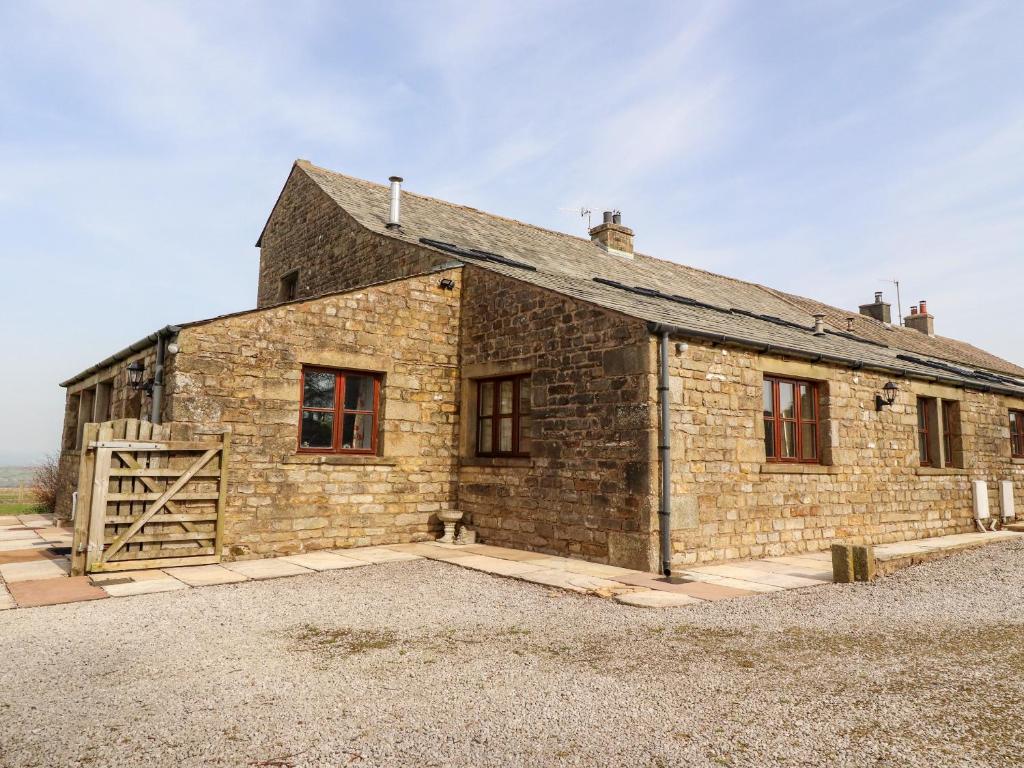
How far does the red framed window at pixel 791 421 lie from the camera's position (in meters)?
9.05

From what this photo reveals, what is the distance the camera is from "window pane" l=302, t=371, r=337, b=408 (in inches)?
342

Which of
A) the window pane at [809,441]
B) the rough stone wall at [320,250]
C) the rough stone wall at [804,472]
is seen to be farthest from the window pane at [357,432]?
the window pane at [809,441]

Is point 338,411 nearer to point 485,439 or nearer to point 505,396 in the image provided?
point 485,439

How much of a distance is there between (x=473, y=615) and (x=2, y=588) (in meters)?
4.42

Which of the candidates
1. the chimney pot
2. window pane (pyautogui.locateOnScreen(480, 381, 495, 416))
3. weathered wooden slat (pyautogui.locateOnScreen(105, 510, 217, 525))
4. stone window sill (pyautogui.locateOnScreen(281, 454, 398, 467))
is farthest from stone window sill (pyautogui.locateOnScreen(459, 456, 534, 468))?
the chimney pot

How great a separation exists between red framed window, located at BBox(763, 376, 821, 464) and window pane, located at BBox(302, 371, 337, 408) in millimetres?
5837

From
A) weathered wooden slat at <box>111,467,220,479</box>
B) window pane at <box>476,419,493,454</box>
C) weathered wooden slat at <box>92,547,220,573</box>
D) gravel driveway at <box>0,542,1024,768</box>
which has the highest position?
window pane at <box>476,419,493,454</box>

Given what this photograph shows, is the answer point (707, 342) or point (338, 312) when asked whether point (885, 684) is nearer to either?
point (707, 342)

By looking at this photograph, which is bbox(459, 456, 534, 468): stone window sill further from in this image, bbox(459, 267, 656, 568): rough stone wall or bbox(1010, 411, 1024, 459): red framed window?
bbox(1010, 411, 1024, 459): red framed window

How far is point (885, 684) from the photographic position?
3.72 meters

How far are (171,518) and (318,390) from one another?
93.5 inches

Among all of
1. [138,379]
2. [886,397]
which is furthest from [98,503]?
[886,397]

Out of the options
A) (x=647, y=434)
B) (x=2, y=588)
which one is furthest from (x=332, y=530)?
(x=647, y=434)

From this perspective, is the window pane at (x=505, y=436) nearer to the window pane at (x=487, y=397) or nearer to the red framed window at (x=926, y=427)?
the window pane at (x=487, y=397)
